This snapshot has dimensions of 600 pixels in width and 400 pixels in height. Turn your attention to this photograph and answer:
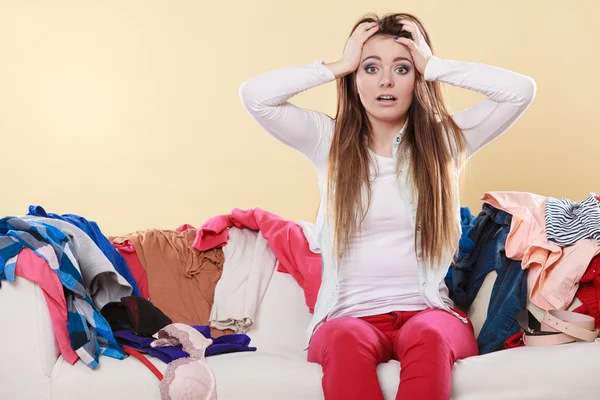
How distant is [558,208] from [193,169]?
6.78 ft

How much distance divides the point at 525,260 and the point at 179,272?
3.74ft

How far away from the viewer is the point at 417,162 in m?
2.36

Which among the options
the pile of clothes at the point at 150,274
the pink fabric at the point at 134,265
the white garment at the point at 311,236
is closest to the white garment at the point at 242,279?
the pile of clothes at the point at 150,274

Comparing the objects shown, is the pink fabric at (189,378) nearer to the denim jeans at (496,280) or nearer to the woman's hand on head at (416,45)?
the denim jeans at (496,280)

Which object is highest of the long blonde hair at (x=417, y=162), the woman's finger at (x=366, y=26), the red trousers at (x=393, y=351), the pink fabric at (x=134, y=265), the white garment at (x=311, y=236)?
Result: the woman's finger at (x=366, y=26)

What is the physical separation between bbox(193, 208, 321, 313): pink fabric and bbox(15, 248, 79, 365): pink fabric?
603 mm

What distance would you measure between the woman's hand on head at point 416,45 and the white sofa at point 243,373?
2.69 ft

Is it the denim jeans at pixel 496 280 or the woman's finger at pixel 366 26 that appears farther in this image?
the denim jeans at pixel 496 280

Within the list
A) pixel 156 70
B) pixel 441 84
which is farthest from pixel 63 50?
pixel 441 84

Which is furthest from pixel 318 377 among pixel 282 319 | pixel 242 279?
pixel 242 279

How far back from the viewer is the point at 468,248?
2.73 meters

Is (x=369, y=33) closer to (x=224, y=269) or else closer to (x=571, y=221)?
(x=571, y=221)

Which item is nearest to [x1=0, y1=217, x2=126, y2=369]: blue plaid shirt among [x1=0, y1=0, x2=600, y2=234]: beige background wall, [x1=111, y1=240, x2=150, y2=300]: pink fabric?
[x1=111, y1=240, x2=150, y2=300]: pink fabric

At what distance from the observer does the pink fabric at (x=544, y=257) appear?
2428 millimetres
